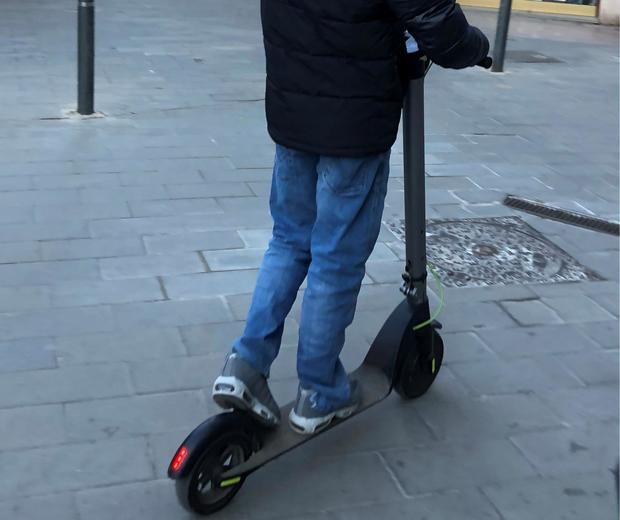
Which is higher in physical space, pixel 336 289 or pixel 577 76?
pixel 336 289

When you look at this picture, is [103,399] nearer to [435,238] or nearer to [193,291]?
[193,291]

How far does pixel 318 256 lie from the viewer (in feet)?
10.2

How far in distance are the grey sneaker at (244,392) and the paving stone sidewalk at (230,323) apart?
0.27 metres

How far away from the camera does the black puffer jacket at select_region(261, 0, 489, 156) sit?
2.84m

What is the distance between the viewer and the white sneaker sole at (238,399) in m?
3.04

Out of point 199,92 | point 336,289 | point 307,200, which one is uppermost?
point 307,200

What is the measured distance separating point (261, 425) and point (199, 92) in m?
6.27

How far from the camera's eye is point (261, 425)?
3.12m

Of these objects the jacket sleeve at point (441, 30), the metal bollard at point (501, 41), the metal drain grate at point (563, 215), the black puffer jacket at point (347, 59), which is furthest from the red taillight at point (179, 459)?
the metal bollard at point (501, 41)

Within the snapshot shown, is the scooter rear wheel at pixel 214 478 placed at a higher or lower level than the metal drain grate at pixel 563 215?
higher

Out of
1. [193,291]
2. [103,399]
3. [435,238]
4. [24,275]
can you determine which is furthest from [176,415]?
[435,238]

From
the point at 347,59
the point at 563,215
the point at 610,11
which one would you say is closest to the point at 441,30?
the point at 347,59

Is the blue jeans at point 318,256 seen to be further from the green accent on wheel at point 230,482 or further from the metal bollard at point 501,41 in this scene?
the metal bollard at point 501,41

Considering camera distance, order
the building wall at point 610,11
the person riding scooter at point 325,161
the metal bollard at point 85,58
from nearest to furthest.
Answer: the person riding scooter at point 325,161 < the metal bollard at point 85,58 < the building wall at point 610,11
